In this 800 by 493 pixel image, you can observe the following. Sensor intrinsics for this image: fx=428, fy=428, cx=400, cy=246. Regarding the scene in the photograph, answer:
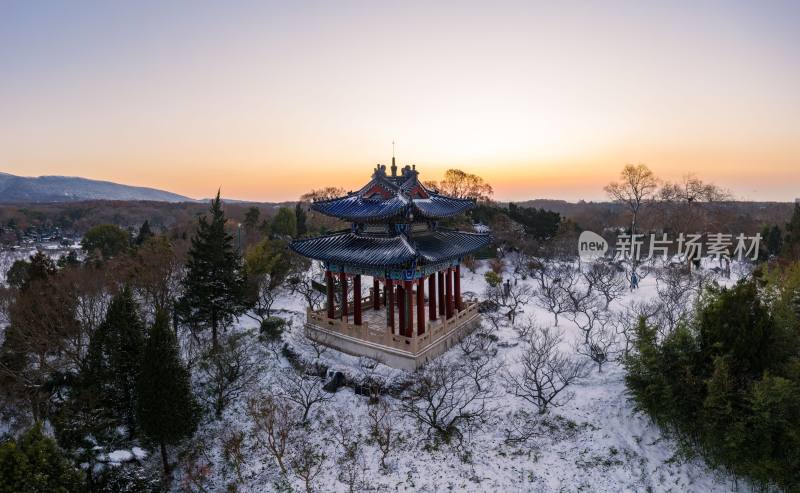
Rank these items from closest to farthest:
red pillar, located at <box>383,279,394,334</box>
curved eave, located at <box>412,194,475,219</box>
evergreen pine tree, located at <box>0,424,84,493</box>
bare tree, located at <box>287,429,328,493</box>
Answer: evergreen pine tree, located at <box>0,424,84,493</box> < bare tree, located at <box>287,429,328,493</box> < red pillar, located at <box>383,279,394,334</box> < curved eave, located at <box>412,194,475,219</box>

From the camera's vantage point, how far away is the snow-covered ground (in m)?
12.9

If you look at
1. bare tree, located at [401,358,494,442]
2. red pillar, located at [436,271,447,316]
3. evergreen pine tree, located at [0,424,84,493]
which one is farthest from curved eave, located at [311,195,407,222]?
evergreen pine tree, located at [0,424,84,493]

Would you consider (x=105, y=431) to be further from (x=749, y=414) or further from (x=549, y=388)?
(x=749, y=414)

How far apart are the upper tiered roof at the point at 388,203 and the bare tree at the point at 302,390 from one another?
286 inches

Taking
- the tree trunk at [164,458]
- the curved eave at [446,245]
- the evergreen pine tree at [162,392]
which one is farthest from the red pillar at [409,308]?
the tree trunk at [164,458]

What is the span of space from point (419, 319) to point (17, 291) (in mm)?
20249

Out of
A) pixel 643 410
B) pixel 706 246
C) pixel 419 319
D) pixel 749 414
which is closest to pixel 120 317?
pixel 419 319

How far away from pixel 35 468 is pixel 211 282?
11.4 metres

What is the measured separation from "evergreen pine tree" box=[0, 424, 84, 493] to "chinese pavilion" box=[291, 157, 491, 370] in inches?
452

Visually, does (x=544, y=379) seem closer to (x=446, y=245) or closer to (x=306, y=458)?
(x=446, y=245)

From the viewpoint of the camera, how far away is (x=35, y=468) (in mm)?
9180

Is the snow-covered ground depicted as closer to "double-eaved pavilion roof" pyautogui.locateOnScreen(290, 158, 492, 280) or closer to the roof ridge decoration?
"double-eaved pavilion roof" pyautogui.locateOnScreen(290, 158, 492, 280)

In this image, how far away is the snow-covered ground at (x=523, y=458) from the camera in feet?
42.2

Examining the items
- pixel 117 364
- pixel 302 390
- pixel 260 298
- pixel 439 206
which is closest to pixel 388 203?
pixel 439 206
